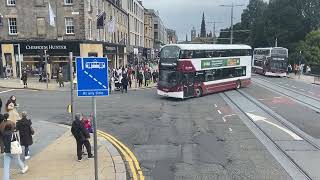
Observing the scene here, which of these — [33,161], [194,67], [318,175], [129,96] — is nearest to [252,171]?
[318,175]

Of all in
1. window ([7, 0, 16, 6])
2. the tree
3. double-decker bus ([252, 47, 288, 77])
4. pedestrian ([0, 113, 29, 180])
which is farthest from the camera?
the tree

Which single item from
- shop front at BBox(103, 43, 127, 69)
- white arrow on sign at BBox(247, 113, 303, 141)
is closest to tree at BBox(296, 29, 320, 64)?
shop front at BBox(103, 43, 127, 69)

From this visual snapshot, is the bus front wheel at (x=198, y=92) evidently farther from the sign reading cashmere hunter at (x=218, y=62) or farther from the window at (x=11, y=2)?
the window at (x=11, y=2)

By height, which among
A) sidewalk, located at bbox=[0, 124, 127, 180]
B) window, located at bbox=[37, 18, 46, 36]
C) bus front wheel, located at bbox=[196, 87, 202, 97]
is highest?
window, located at bbox=[37, 18, 46, 36]

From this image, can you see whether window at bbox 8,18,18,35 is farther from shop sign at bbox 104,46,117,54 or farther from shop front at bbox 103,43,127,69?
shop sign at bbox 104,46,117,54

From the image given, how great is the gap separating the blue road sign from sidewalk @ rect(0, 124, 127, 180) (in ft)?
9.64

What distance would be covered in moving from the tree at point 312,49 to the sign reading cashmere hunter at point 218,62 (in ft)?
116

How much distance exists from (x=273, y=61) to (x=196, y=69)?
997 inches

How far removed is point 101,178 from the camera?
11148 mm

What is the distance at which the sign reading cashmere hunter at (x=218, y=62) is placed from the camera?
30.7 metres

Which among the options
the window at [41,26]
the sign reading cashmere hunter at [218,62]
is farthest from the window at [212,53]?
the window at [41,26]

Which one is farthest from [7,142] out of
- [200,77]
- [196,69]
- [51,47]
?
[51,47]

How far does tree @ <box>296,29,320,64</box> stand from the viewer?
216 ft

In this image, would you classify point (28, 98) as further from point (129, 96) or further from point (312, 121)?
point (312, 121)
